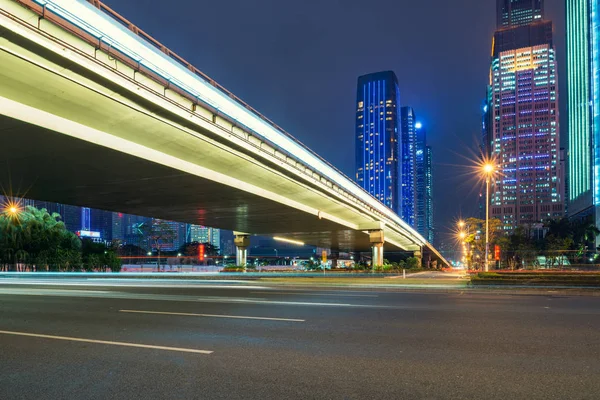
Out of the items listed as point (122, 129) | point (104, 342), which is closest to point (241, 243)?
point (122, 129)

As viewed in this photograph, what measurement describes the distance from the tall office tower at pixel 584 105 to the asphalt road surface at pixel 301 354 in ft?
394

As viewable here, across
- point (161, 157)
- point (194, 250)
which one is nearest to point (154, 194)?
point (161, 157)

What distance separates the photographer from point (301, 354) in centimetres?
729

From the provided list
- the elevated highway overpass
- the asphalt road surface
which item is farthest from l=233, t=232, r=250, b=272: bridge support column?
the asphalt road surface

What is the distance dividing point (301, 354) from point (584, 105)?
167589 mm

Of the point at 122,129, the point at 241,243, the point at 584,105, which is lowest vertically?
the point at 241,243

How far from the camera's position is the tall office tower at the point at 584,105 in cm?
10929

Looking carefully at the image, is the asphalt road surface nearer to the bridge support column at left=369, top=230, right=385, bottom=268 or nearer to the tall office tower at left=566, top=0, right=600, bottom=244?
the bridge support column at left=369, top=230, right=385, bottom=268

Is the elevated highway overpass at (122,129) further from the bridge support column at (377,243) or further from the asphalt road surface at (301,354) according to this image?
the bridge support column at (377,243)

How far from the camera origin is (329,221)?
45.6 m

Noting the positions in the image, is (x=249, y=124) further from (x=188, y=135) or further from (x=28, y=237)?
(x=28, y=237)

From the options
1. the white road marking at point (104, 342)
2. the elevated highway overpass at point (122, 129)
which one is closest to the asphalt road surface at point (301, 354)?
the white road marking at point (104, 342)

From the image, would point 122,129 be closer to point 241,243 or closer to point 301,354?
point 301,354

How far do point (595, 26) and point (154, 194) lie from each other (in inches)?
4992
